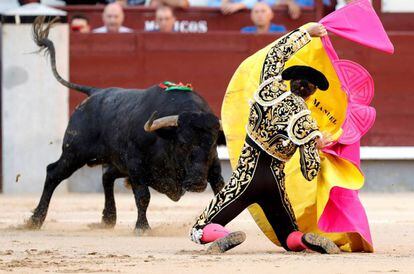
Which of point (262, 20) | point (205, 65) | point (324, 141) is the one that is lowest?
point (205, 65)

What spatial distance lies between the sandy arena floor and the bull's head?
35cm

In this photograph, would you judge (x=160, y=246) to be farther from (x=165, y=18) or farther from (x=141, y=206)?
(x=165, y=18)

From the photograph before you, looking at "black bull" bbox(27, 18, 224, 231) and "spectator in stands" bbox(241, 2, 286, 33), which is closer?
"black bull" bbox(27, 18, 224, 231)

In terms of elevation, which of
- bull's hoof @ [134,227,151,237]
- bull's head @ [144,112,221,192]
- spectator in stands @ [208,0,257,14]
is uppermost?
bull's head @ [144,112,221,192]

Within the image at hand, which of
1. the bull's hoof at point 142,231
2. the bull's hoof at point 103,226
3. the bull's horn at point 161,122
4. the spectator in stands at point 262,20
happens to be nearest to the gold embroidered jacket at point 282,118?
the bull's horn at point 161,122

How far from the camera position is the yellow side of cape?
6.69 metres

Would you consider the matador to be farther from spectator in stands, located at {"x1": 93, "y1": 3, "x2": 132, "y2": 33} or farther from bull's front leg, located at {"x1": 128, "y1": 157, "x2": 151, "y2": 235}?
spectator in stands, located at {"x1": 93, "y1": 3, "x2": 132, "y2": 33}

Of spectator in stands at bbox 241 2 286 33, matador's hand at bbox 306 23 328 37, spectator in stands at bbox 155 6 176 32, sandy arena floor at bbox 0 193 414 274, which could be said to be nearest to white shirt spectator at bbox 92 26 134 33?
spectator in stands at bbox 155 6 176 32

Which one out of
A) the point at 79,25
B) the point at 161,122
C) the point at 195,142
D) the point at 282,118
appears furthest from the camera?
the point at 79,25

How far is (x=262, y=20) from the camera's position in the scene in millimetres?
11641

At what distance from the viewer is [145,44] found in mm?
11891

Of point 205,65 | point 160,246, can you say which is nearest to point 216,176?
point 160,246

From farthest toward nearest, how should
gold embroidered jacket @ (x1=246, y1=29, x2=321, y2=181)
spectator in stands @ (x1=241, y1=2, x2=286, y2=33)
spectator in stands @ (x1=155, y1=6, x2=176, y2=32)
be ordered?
spectator in stands @ (x1=155, y1=6, x2=176, y2=32) → spectator in stands @ (x1=241, y1=2, x2=286, y2=33) → gold embroidered jacket @ (x1=246, y1=29, x2=321, y2=181)

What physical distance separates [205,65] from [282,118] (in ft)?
18.7
